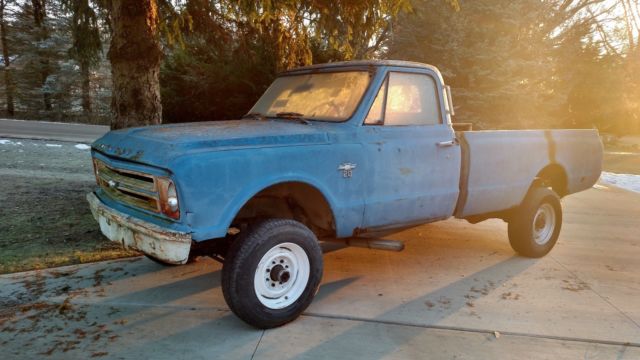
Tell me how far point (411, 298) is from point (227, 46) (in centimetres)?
538

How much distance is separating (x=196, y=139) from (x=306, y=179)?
33.7 inches

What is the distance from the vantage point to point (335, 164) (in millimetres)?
3832

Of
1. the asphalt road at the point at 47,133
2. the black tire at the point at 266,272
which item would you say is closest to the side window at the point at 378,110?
the black tire at the point at 266,272

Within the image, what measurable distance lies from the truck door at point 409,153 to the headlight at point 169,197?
1591mm

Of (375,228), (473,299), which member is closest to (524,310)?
(473,299)

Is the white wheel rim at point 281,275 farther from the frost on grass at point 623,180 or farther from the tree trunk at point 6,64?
the tree trunk at point 6,64

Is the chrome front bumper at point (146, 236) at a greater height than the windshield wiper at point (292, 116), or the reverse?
the windshield wiper at point (292, 116)

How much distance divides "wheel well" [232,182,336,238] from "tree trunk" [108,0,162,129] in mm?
2923

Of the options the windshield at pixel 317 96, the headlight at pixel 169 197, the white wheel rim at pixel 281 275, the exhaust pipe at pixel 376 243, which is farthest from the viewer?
the windshield at pixel 317 96

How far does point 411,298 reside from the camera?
422 centimetres

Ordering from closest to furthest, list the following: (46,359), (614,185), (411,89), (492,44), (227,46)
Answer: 1. (46,359)
2. (411,89)
3. (227,46)
4. (614,185)
5. (492,44)

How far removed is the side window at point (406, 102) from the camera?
168 inches

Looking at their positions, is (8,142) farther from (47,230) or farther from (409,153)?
(409,153)

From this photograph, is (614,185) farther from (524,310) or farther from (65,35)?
(65,35)
